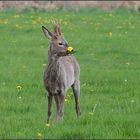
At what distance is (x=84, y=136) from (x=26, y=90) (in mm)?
4492

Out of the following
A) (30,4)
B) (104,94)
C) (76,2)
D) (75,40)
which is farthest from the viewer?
(76,2)

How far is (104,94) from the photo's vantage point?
44.2 feet

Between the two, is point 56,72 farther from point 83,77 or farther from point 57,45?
point 83,77

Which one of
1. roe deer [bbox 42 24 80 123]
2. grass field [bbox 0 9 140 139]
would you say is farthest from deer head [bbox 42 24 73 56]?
grass field [bbox 0 9 140 139]

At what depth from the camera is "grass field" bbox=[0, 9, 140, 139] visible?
10117mm

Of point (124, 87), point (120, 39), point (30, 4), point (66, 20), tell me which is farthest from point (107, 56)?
point (30, 4)

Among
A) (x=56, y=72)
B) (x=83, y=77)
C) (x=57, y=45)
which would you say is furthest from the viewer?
(x=83, y=77)

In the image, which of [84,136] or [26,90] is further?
Result: [26,90]

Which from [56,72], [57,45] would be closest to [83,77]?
[56,72]

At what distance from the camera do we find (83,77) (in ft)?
50.4

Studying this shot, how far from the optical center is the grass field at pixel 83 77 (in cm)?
1012

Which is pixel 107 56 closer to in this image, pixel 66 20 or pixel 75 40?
pixel 75 40

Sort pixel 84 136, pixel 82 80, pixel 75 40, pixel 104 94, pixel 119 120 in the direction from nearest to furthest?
pixel 84 136
pixel 119 120
pixel 104 94
pixel 82 80
pixel 75 40

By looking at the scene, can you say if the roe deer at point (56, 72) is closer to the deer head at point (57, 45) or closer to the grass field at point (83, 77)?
the deer head at point (57, 45)
